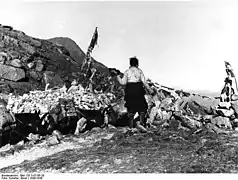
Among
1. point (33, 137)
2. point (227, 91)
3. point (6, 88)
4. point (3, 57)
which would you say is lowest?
point (33, 137)

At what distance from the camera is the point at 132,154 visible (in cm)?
642

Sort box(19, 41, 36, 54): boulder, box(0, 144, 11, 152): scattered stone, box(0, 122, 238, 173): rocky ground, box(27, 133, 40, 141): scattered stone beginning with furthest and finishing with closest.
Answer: box(19, 41, 36, 54): boulder, box(27, 133, 40, 141): scattered stone, box(0, 144, 11, 152): scattered stone, box(0, 122, 238, 173): rocky ground

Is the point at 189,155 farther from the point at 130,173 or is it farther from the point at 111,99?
the point at 111,99

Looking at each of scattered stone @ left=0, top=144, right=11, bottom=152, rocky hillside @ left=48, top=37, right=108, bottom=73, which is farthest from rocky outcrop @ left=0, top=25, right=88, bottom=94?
scattered stone @ left=0, top=144, right=11, bottom=152

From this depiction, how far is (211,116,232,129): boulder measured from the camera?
879cm

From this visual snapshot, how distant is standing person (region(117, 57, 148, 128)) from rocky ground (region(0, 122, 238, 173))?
26.3 inches

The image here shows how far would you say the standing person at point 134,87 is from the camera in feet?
26.4

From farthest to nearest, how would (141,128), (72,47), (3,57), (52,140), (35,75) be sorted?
(72,47), (35,75), (3,57), (52,140), (141,128)

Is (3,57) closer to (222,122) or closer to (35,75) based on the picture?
(35,75)

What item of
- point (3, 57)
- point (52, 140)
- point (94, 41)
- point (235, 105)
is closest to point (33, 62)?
point (3, 57)

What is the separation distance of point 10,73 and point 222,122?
6788 mm

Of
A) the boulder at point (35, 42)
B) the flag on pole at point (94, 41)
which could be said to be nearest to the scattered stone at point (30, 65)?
the boulder at point (35, 42)

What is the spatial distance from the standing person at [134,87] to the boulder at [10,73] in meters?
4.29

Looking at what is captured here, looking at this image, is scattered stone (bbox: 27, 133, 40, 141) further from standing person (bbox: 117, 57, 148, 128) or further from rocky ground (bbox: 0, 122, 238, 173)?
standing person (bbox: 117, 57, 148, 128)
